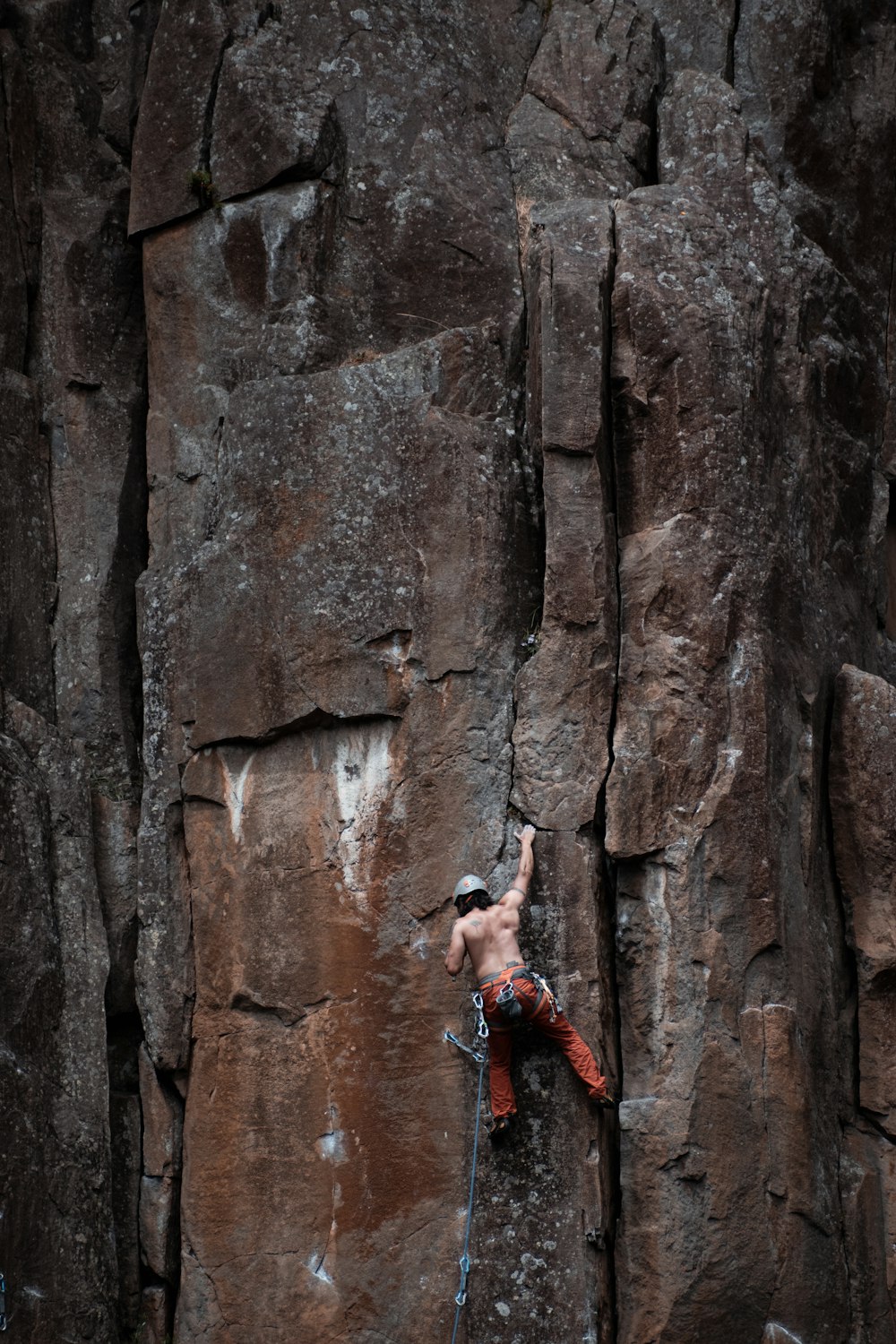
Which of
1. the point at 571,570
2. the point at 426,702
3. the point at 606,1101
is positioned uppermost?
the point at 571,570

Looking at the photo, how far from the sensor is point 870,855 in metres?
10.7

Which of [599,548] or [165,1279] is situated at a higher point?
[599,548]

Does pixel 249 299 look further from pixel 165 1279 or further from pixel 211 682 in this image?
pixel 165 1279

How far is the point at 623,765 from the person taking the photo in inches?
401

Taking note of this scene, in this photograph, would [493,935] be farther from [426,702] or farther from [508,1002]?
[426,702]

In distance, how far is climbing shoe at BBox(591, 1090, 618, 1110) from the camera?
9.80m

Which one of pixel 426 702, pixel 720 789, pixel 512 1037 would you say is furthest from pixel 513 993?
pixel 426 702

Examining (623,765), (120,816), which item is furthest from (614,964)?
(120,816)

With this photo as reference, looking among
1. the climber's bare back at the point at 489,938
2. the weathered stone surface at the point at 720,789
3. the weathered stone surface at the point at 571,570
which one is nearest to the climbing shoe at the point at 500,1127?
the weathered stone surface at the point at 720,789

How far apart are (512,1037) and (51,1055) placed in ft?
10.1

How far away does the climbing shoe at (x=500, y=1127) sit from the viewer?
9.84m

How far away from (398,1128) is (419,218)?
6.44 metres

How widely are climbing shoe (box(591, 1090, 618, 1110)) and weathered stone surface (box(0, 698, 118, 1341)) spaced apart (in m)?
3.33

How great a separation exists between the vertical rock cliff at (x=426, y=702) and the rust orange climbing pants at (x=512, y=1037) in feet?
0.60
